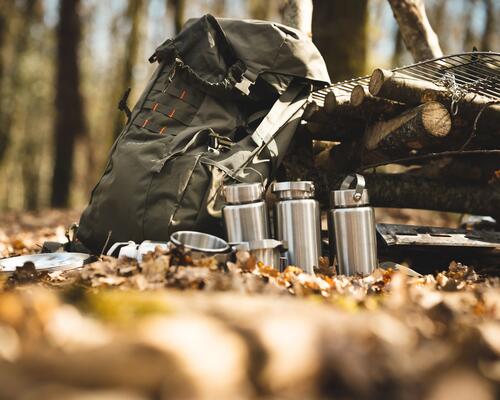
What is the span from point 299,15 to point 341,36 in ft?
5.28

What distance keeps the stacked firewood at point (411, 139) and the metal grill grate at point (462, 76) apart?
5 cm

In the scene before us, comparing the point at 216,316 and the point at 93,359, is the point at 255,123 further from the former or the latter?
the point at 93,359

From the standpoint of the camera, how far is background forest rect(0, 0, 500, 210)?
626 cm

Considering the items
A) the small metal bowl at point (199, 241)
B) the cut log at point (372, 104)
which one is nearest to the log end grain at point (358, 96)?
the cut log at point (372, 104)

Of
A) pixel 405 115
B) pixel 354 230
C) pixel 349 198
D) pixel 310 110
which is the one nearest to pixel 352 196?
pixel 349 198

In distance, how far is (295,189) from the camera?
3.10 m

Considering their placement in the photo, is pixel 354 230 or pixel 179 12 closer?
pixel 354 230

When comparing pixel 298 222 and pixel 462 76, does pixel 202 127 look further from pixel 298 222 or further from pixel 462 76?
pixel 462 76

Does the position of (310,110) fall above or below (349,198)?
above

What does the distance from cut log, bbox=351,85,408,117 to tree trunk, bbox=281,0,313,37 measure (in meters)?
1.08

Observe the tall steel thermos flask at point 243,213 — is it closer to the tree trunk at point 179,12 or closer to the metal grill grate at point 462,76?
the metal grill grate at point 462,76

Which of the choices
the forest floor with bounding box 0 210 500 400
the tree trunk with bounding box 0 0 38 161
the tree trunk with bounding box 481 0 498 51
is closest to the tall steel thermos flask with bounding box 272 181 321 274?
the forest floor with bounding box 0 210 500 400

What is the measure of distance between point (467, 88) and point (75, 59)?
9.69m

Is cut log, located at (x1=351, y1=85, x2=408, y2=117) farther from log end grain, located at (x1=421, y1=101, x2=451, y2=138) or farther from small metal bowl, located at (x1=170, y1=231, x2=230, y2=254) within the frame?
small metal bowl, located at (x1=170, y1=231, x2=230, y2=254)
